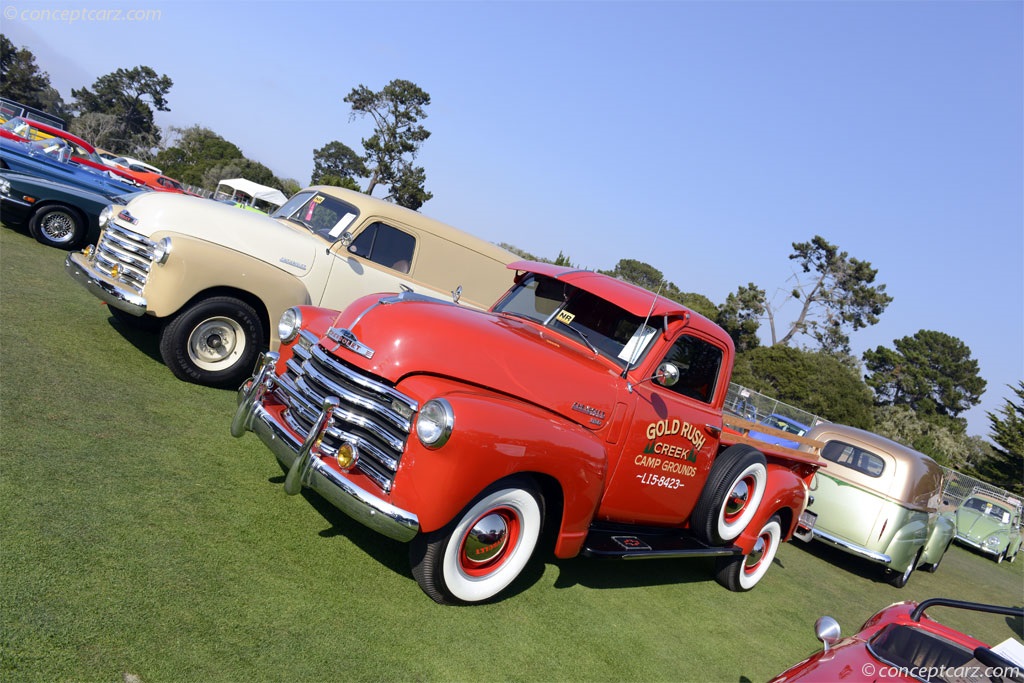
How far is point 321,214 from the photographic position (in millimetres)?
7695

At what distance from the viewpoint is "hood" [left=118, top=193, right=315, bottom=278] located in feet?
20.9

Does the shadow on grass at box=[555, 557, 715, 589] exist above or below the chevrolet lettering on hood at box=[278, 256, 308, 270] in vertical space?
below

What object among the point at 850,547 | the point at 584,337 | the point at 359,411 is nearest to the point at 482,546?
the point at 359,411

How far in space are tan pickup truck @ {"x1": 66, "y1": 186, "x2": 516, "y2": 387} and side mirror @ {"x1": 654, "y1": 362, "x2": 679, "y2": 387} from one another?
195cm

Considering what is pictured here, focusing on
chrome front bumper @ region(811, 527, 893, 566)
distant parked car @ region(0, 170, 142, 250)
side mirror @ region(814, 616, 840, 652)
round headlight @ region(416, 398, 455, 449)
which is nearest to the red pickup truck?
round headlight @ region(416, 398, 455, 449)

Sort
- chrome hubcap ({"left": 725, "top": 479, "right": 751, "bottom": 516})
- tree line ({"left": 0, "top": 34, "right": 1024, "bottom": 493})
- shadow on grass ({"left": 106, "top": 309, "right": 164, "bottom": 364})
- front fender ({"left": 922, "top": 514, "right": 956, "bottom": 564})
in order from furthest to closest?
tree line ({"left": 0, "top": 34, "right": 1024, "bottom": 493}), front fender ({"left": 922, "top": 514, "right": 956, "bottom": 564}), shadow on grass ({"left": 106, "top": 309, "right": 164, "bottom": 364}), chrome hubcap ({"left": 725, "top": 479, "right": 751, "bottom": 516})

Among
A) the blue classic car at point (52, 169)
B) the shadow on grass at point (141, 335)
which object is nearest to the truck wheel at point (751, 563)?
the shadow on grass at point (141, 335)

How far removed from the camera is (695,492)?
18.3 feet

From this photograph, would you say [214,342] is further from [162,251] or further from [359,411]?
[359,411]

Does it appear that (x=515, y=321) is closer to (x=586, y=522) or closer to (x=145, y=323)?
(x=586, y=522)

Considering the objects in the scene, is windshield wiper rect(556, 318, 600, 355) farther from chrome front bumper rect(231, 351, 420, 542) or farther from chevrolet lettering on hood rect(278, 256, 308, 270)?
chevrolet lettering on hood rect(278, 256, 308, 270)

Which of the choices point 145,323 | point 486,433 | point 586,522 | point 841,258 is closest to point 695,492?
point 586,522

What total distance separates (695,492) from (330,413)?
125 inches

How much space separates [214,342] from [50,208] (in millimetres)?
6589
